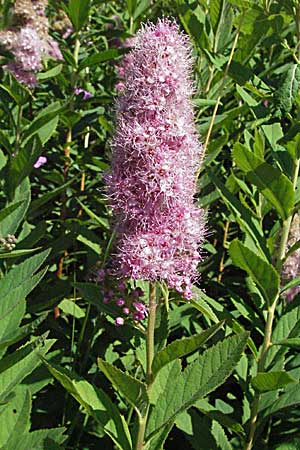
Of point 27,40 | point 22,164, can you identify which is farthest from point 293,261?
point 27,40

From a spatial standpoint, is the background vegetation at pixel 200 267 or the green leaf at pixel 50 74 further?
the green leaf at pixel 50 74

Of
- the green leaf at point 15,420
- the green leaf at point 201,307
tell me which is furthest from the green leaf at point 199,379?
the green leaf at point 15,420

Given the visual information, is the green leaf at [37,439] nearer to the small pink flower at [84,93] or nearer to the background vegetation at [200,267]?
the background vegetation at [200,267]

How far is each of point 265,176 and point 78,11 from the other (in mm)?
1448

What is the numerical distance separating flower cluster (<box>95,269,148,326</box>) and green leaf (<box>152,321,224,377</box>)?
21cm

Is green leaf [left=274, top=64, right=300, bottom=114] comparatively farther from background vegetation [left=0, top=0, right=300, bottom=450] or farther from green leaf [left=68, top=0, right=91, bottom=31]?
green leaf [left=68, top=0, right=91, bottom=31]

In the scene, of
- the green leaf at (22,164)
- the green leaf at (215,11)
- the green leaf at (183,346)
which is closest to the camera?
the green leaf at (183,346)

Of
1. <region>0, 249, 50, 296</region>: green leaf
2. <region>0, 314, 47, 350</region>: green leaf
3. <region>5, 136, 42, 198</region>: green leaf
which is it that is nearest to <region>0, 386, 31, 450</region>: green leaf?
<region>0, 314, 47, 350</region>: green leaf

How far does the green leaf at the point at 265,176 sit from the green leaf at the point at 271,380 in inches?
20.2

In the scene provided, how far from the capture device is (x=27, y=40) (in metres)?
A: 3.16

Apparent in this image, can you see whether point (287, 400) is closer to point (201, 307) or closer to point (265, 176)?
point (201, 307)

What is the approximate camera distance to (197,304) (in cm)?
188

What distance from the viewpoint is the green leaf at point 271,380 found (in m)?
1.95

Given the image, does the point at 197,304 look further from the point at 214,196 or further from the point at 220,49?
the point at 220,49
